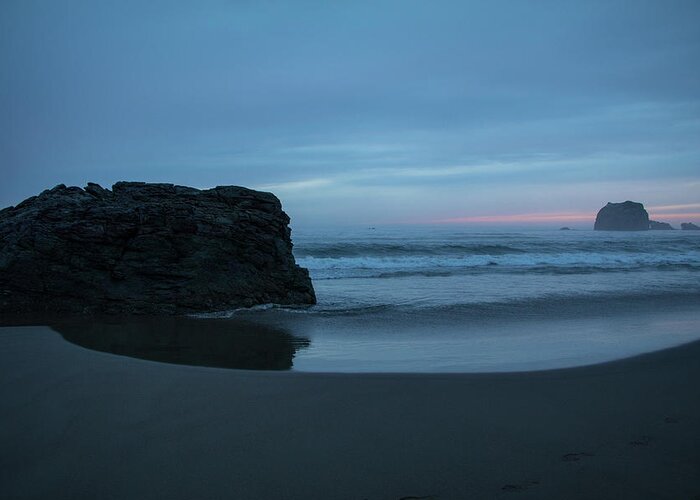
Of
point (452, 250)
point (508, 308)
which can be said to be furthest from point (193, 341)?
point (452, 250)

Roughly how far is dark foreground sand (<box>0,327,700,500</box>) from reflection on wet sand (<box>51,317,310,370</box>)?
1049 mm

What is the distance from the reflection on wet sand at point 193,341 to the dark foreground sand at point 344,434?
1.05 m

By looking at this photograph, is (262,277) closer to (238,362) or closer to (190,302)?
(190,302)

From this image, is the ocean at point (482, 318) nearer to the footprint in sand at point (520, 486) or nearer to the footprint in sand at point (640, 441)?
the footprint in sand at point (640, 441)

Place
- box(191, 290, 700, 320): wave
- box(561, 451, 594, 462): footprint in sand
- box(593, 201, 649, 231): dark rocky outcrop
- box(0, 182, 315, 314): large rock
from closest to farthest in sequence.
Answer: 1. box(561, 451, 594, 462): footprint in sand
2. box(0, 182, 315, 314): large rock
3. box(191, 290, 700, 320): wave
4. box(593, 201, 649, 231): dark rocky outcrop

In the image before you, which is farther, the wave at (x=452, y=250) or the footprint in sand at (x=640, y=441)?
the wave at (x=452, y=250)

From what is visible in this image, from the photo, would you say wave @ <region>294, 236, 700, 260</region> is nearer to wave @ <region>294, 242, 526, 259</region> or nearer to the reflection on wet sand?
wave @ <region>294, 242, 526, 259</region>

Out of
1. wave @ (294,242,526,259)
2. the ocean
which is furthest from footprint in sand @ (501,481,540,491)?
wave @ (294,242,526,259)

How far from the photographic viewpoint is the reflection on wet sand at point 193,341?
21.9 feet

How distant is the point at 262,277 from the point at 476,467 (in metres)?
9.91

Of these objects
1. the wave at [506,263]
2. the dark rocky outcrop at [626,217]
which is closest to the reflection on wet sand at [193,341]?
the wave at [506,263]

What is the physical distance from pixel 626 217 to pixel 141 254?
380 feet

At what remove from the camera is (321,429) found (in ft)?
12.6

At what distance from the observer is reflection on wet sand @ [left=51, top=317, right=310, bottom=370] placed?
668 centimetres
